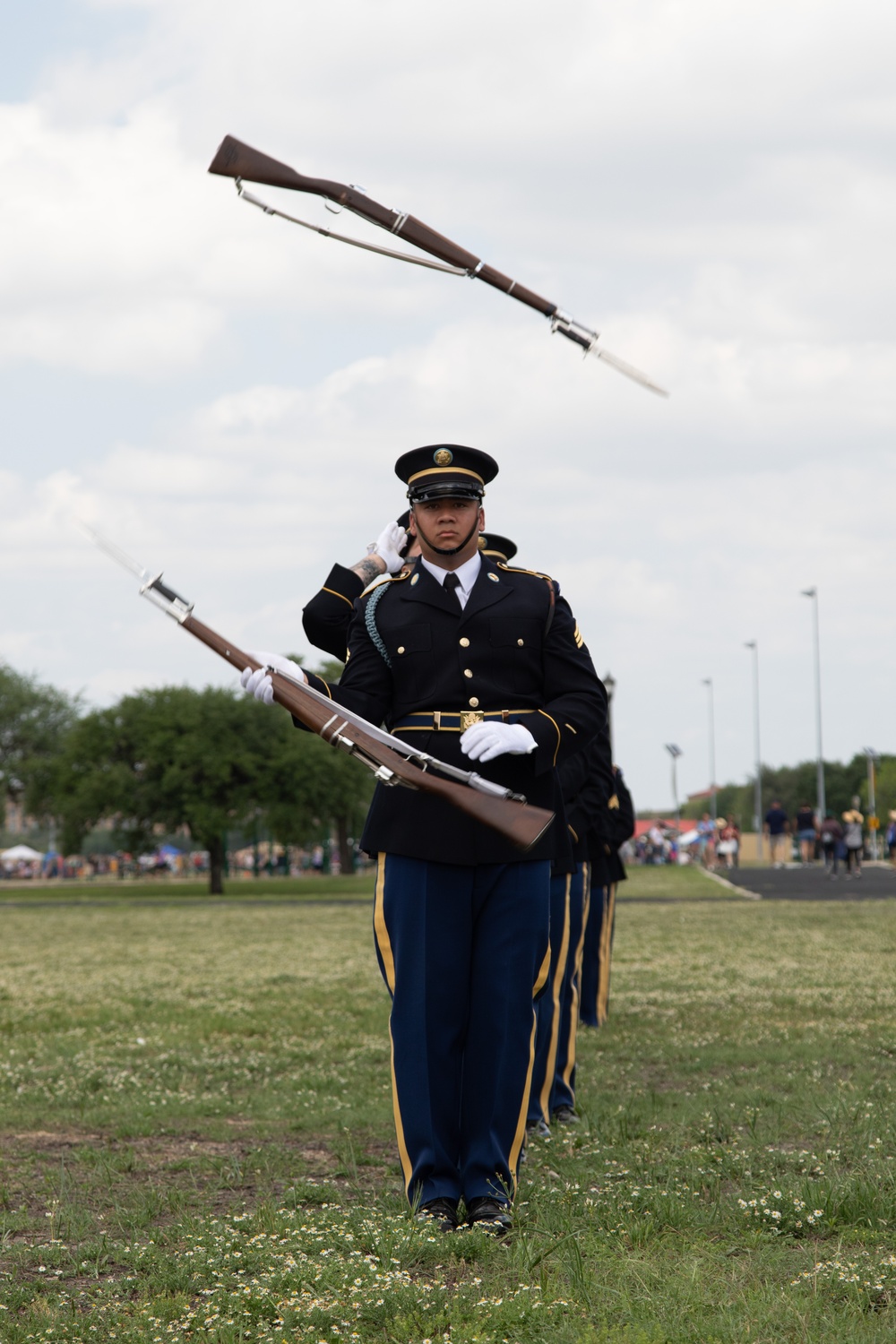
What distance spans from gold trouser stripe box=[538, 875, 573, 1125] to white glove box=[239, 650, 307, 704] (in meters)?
2.25

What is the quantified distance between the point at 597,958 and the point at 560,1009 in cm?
336

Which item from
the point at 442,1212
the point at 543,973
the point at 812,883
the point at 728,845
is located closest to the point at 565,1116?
the point at 543,973

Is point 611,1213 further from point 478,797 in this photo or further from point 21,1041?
point 21,1041

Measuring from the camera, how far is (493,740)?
5.11 meters

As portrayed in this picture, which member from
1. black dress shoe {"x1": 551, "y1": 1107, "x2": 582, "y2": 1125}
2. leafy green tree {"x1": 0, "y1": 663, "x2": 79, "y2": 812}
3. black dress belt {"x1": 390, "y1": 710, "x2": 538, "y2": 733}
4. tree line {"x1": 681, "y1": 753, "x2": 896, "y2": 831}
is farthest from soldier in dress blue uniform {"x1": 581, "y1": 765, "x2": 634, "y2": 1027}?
tree line {"x1": 681, "y1": 753, "x2": 896, "y2": 831}

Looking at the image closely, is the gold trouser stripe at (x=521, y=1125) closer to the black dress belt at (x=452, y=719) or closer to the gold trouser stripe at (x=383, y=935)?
the gold trouser stripe at (x=383, y=935)

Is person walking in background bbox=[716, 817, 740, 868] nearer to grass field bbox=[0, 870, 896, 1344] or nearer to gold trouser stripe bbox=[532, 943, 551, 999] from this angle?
grass field bbox=[0, 870, 896, 1344]

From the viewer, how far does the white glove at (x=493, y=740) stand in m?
5.11

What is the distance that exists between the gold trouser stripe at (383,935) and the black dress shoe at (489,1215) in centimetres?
75

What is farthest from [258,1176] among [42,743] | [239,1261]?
[42,743]

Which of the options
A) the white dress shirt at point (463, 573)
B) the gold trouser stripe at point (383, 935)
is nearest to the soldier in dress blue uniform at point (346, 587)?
the white dress shirt at point (463, 573)

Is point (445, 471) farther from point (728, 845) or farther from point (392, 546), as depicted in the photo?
point (728, 845)

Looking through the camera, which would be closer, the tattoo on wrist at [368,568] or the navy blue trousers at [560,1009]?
the tattoo on wrist at [368,568]

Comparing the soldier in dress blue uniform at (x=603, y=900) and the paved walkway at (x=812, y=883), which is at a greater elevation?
the soldier in dress blue uniform at (x=603, y=900)
